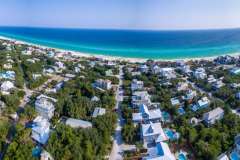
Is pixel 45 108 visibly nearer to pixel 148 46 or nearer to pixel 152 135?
pixel 152 135

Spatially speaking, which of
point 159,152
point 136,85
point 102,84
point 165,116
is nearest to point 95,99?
point 102,84

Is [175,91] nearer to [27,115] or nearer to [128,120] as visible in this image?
[128,120]

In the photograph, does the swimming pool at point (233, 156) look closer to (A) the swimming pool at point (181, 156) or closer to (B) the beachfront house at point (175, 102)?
(A) the swimming pool at point (181, 156)

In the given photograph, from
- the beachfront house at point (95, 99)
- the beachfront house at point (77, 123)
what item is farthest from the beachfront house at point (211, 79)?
the beachfront house at point (77, 123)

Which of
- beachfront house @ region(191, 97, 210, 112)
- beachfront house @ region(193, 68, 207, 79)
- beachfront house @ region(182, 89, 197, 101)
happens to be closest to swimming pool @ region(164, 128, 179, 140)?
beachfront house @ region(191, 97, 210, 112)

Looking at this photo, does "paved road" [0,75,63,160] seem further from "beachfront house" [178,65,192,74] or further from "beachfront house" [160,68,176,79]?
"beachfront house" [178,65,192,74]

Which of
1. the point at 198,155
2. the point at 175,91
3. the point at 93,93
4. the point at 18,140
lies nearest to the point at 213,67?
the point at 175,91
